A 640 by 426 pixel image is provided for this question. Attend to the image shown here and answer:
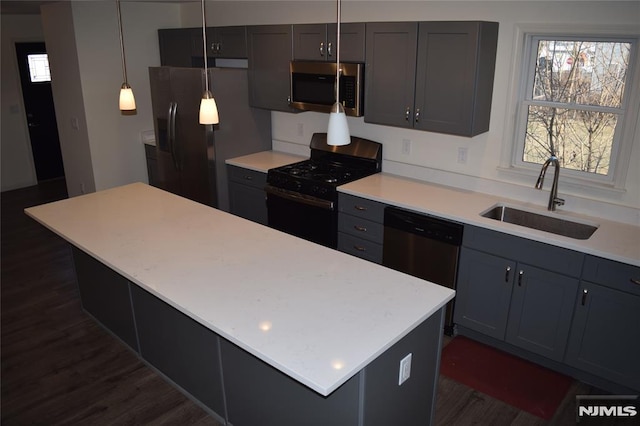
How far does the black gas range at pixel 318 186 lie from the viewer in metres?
3.95

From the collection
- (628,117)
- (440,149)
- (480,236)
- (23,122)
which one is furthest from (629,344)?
(23,122)

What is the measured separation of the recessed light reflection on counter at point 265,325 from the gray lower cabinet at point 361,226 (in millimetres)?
1781

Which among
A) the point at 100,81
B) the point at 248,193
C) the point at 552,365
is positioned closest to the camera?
the point at 552,365

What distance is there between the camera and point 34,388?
2.94 m

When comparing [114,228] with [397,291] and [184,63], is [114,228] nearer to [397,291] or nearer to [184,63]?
[397,291]

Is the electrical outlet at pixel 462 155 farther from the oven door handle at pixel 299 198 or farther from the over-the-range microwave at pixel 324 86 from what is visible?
the oven door handle at pixel 299 198

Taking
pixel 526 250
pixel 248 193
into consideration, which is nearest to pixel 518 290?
pixel 526 250

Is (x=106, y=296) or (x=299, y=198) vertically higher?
(x=299, y=198)

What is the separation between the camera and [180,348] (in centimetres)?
272

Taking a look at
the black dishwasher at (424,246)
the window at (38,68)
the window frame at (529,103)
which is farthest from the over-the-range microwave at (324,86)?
the window at (38,68)

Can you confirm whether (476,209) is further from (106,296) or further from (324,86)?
(106,296)

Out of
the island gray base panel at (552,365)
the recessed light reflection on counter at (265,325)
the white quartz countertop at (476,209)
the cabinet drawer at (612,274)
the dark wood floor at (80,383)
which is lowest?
the dark wood floor at (80,383)

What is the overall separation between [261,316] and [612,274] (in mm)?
1916

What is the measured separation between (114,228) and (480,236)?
2.24 meters
